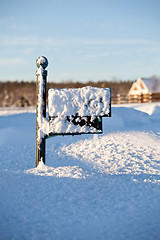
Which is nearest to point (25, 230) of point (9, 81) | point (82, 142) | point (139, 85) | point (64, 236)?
point (64, 236)

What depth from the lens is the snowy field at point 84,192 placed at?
300cm

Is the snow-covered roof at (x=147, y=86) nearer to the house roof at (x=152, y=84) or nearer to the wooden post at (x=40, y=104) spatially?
the house roof at (x=152, y=84)

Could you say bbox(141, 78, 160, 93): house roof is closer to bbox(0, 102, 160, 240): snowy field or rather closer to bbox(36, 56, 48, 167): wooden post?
bbox(0, 102, 160, 240): snowy field

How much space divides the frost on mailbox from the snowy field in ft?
2.50

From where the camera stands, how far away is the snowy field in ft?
9.84

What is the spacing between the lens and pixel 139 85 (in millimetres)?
38844

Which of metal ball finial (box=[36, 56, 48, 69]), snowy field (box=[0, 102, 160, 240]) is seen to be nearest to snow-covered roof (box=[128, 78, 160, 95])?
snowy field (box=[0, 102, 160, 240])

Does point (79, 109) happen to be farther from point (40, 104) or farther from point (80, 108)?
point (40, 104)

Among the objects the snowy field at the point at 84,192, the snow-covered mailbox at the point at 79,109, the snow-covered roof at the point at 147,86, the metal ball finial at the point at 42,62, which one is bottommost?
the snowy field at the point at 84,192

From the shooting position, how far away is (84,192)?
3918mm

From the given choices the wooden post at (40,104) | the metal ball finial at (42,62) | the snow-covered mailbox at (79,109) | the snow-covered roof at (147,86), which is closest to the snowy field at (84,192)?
the wooden post at (40,104)

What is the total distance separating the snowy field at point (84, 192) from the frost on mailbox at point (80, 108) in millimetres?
761

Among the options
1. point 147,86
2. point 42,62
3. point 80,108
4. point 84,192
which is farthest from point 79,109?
point 147,86

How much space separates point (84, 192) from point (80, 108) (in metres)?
1.54
